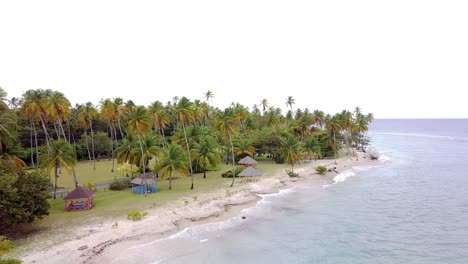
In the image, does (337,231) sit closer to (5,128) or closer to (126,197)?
(126,197)

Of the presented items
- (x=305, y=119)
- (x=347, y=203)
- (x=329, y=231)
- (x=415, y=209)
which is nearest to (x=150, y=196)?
(x=329, y=231)

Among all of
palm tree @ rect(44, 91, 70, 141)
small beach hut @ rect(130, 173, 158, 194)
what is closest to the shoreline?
small beach hut @ rect(130, 173, 158, 194)

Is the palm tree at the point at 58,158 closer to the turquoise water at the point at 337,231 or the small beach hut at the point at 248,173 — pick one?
the turquoise water at the point at 337,231

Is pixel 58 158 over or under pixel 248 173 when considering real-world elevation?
over

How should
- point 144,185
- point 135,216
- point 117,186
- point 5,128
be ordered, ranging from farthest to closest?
1. point 117,186
2. point 144,185
3. point 5,128
4. point 135,216

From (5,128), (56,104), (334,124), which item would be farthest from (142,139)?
(334,124)

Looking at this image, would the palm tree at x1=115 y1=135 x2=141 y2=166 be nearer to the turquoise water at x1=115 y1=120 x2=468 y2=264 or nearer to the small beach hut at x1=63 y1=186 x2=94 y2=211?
the small beach hut at x1=63 y1=186 x2=94 y2=211
